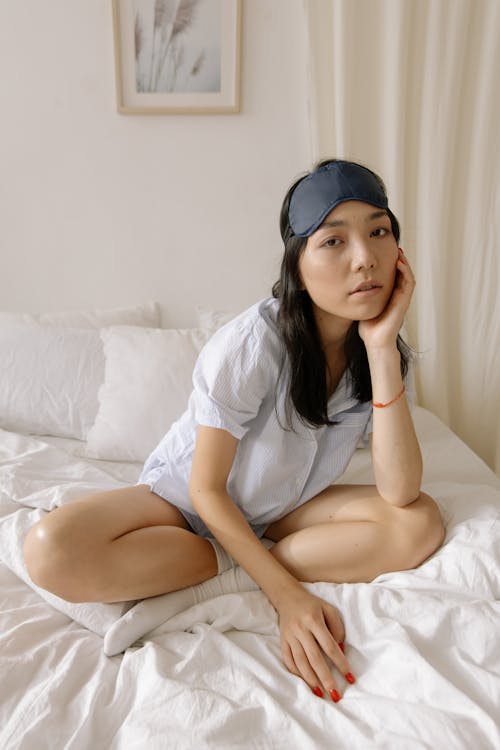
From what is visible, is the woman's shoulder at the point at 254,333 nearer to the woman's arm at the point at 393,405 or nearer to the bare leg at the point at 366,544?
the woman's arm at the point at 393,405

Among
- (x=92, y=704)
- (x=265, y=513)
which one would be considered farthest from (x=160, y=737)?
(x=265, y=513)

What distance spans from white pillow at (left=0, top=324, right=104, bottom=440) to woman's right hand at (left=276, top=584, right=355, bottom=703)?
97 cm

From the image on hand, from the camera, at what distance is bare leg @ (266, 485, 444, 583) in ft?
3.94

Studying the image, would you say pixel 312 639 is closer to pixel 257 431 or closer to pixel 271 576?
pixel 271 576

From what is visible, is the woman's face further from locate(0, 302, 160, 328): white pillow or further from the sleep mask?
locate(0, 302, 160, 328): white pillow

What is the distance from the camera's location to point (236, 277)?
228 centimetres

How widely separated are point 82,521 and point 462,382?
158 centimetres

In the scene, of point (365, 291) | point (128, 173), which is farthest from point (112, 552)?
point (128, 173)

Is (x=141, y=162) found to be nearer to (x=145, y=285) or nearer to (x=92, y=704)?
(x=145, y=285)

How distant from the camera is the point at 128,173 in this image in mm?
2164

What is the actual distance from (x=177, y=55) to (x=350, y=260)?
129cm

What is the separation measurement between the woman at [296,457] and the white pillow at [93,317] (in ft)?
2.79

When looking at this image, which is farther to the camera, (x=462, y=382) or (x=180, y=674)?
(x=462, y=382)

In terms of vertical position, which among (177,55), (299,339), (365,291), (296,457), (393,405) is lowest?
(296,457)
